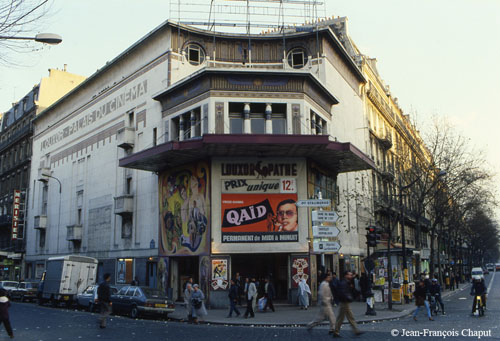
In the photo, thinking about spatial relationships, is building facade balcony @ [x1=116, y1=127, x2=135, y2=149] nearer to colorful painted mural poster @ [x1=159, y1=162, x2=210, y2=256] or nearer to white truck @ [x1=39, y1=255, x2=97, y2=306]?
colorful painted mural poster @ [x1=159, y1=162, x2=210, y2=256]

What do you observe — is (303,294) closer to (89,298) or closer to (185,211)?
(185,211)

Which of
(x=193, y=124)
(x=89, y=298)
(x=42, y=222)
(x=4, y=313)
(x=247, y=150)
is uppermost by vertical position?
(x=193, y=124)

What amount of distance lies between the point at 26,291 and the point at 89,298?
40.5ft

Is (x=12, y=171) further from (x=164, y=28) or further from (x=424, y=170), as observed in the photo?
(x=424, y=170)

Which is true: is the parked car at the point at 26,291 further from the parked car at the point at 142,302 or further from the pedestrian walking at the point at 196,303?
the pedestrian walking at the point at 196,303

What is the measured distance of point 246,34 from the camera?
113 ft

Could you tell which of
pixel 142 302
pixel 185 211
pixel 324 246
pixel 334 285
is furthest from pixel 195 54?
pixel 334 285

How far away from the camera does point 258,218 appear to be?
1059 inches

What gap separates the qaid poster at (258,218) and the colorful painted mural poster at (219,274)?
1.20 m

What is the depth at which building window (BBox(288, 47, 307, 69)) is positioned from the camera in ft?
113

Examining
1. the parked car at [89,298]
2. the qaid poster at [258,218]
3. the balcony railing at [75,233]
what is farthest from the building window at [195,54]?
the balcony railing at [75,233]

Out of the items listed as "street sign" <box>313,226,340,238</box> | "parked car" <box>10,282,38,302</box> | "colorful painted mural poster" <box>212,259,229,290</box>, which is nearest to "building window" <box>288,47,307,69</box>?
"colorful painted mural poster" <box>212,259,229,290</box>

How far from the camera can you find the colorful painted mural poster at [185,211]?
27.4 m

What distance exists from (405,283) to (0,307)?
22.5 meters
